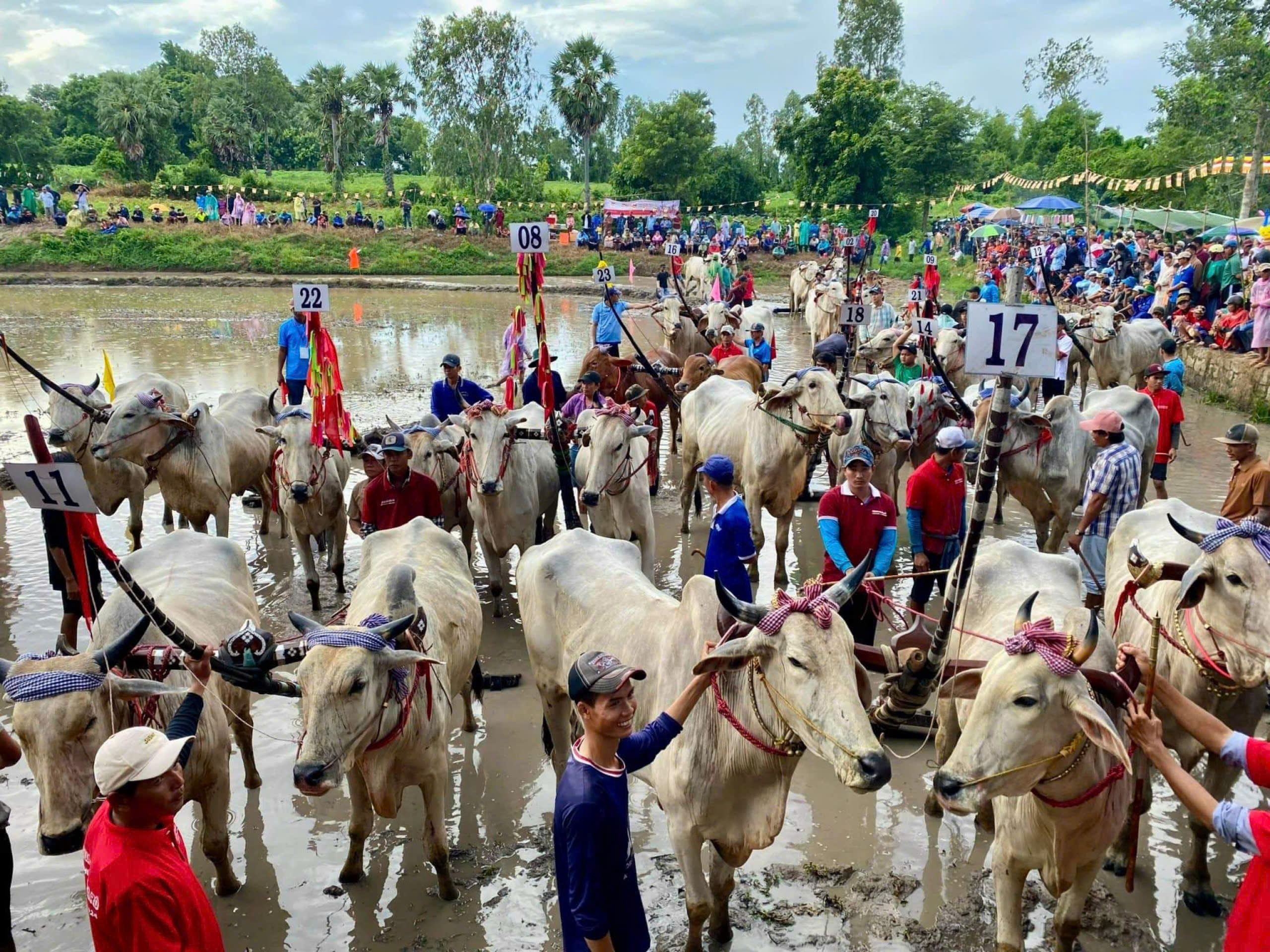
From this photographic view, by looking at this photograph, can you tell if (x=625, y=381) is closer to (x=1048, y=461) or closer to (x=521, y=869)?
(x=1048, y=461)

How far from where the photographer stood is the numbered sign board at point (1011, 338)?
4707 millimetres

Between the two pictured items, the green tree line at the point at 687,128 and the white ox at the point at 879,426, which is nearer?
the white ox at the point at 879,426

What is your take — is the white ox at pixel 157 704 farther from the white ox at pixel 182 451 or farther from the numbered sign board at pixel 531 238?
the numbered sign board at pixel 531 238

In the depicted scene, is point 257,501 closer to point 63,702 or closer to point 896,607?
point 63,702

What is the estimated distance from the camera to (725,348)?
637 inches

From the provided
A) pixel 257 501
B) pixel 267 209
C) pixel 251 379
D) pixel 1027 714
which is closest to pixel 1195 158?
pixel 251 379

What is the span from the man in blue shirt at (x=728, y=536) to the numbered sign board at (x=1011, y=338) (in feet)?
6.61

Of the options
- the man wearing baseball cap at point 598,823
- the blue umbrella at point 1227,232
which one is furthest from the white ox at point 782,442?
the blue umbrella at point 1227,232

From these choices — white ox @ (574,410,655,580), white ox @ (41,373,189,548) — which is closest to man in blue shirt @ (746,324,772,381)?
white ox @ (574,410,655,580)

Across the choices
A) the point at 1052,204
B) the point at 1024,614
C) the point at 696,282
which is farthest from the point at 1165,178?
the point at 1024,614

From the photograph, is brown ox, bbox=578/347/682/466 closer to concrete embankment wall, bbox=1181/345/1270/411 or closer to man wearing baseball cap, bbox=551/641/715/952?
man wearing baseball cap, bbox=551/641/715/952

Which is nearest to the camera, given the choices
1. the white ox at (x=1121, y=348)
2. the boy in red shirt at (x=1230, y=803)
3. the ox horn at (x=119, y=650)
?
the boy in red shirt at (x=1230, y=803)

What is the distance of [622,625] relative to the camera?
564cm

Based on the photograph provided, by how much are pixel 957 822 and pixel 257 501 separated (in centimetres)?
999
